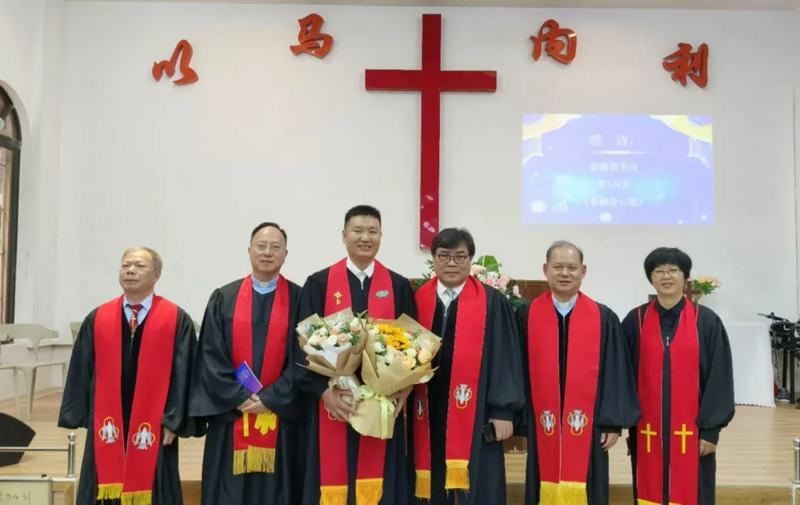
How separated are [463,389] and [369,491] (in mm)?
581

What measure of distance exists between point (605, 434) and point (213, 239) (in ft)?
17.6

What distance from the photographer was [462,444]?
2928 mm

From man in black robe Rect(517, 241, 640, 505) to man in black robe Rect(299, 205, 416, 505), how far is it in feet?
1.83

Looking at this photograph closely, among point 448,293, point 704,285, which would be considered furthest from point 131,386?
point 704,285

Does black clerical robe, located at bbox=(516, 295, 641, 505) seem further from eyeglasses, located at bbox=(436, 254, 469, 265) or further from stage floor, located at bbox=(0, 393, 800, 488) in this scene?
stage floor, located at bbox=(0, 393, 800, 488)

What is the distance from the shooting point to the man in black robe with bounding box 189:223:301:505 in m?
3.02

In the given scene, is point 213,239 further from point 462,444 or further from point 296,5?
point 462,444

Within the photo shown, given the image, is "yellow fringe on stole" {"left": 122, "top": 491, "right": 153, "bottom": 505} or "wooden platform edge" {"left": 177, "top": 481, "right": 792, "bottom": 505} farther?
"wooden platform edge" {"left": 177, "top": 481, "right": 792, "bottom": 505}

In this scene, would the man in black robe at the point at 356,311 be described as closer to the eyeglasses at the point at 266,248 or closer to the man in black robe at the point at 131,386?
the eyeglasses at the point at 266,248

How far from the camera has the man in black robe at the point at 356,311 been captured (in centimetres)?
298

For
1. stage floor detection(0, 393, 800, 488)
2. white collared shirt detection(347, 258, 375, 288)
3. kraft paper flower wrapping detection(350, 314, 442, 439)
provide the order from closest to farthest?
1. kraft paper flower wrapping detection(350, 314, 442, 439)
2. white collared shirt detection(347, 258, 375, 288)
3. stage floor detection(0, 393, 800, 488)

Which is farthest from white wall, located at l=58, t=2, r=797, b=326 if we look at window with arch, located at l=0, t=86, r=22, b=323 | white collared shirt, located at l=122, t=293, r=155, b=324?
white collared shirt, located at l=122, t=293, r=155, b=324

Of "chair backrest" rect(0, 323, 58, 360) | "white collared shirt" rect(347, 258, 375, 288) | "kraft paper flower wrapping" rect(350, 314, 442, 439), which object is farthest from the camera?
"chair backrest" rect(0, 323, 58, 360)

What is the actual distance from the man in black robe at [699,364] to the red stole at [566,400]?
0.85ft
